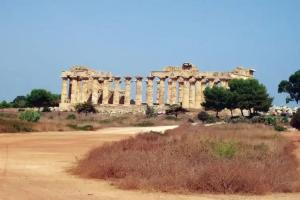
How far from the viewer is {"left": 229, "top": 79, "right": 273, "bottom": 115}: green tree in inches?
2953

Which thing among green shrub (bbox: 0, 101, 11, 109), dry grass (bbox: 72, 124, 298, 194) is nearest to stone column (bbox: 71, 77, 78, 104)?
green shrub (bbox: 0, 101, 11, 109)

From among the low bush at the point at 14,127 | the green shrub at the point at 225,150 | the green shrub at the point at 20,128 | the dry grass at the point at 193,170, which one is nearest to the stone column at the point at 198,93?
the low bush at the point at 14,127

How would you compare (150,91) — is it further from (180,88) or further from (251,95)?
(251,95)

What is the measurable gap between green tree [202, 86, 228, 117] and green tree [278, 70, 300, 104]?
3373cm

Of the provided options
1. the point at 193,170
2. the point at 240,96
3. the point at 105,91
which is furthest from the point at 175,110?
the point at 193,170

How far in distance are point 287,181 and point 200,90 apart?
236 ft

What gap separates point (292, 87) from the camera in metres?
110

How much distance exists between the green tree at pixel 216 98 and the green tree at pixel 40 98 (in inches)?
1422

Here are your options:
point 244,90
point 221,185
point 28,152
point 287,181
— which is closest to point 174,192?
point 221,185

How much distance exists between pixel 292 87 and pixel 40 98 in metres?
47.9

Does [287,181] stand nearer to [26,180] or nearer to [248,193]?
[248,193]

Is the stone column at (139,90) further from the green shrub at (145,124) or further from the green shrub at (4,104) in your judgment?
the green shrub at (4,104)

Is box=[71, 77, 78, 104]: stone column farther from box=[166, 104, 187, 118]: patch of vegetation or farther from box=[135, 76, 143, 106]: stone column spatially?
box=[166, 104, 187, 118]: patch of vegetation

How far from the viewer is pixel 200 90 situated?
8569cm
